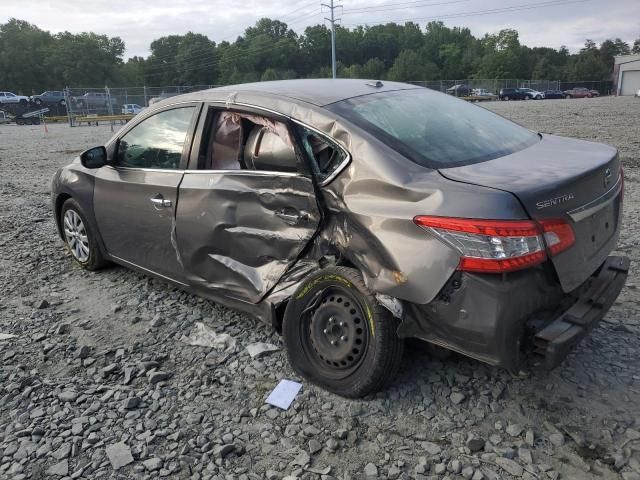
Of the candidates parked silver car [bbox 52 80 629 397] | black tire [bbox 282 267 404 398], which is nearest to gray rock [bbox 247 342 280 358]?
parked silver car [bbox 52 80 629 397]

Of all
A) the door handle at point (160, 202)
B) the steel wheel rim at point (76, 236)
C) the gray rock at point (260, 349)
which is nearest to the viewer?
the gray rock at point (260, 349)

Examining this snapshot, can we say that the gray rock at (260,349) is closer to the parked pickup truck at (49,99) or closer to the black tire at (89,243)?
the black tire at (89,243)

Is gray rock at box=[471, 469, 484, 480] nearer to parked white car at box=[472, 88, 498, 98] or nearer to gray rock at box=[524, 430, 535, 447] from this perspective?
gray rock at box=[524, 430, 535, 447]

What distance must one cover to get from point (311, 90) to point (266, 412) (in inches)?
75.0

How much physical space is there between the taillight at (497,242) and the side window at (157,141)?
83.9 inches

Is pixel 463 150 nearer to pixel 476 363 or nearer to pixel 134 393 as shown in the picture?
pixel 476 363

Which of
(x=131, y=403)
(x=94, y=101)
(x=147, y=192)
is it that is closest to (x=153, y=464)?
(x=131, y=403)

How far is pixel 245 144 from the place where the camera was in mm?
3324

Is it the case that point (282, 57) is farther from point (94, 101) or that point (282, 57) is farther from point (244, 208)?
point (244, 208)

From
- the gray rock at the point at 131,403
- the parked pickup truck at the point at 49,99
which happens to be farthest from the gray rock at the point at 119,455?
the parked pickup truck at the point at 49,99

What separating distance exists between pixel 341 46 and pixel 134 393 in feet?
392

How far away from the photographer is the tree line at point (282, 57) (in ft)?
261

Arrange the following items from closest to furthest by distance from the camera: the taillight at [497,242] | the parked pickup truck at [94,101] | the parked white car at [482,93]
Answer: the taillight at [497,242], the parked pickup truck at [94,101], the parked white car at [482,93]

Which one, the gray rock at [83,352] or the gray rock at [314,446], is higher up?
the gray rock at [83,352]
